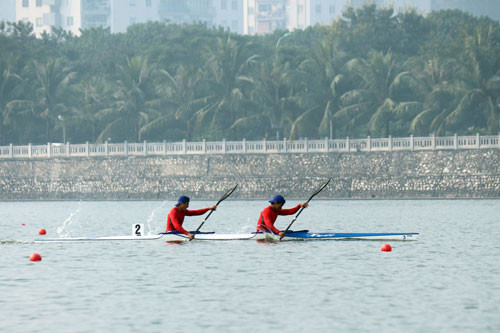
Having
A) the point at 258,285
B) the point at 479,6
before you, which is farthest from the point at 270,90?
the point at 479,6

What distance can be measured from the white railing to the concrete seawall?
0.40m

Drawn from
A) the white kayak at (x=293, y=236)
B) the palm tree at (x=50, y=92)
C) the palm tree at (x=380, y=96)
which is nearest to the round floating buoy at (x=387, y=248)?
the white kayak at (x=293, y=236)

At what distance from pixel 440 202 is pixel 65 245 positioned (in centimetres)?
3474

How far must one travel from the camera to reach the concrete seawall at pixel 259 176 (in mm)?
69938

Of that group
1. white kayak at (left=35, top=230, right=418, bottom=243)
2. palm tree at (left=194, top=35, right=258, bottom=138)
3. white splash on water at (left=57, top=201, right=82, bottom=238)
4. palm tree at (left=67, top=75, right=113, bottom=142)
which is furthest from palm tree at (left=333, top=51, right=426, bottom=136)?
white kayak at (left=35, top=230, right=418, bottom=243)

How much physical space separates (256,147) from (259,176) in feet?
7.38

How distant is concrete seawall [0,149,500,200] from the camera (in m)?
69.9

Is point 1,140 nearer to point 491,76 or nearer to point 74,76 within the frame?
point 74,76

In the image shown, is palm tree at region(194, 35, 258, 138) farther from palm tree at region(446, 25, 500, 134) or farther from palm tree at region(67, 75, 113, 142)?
palm tree at region(446, 25, 500, 134)

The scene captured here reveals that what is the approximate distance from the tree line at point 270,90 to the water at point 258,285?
29204mm

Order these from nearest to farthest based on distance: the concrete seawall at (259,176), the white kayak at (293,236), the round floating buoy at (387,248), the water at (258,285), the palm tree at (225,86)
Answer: the water at (258,285) < the round floating buoy at (387,248) < the white kayak at (293,236) < the concrete seawall at (259,176) < the palm tree at (225,86)

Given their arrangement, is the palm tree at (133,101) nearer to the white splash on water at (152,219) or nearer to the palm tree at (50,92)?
the palm tree at (50,92)

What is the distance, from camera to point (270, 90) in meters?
78.9

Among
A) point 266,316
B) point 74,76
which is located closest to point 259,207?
point 74,76
